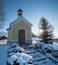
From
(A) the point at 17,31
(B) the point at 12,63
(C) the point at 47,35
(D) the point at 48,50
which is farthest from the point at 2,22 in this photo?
(C) the point at 47,35

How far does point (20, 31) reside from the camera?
20.8 meters

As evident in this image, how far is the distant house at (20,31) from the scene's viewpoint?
67.6 ft

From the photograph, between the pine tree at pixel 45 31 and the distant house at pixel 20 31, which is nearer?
the distant house at pixel 20 31

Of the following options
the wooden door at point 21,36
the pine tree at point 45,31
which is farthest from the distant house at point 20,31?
the pine tree at point 45,31

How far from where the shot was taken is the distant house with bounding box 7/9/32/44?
67.6 ft

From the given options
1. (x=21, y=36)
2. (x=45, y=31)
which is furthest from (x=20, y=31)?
(x=45, y=31)

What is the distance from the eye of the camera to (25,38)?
812 inches

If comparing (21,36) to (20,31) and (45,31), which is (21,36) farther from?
(45,31)

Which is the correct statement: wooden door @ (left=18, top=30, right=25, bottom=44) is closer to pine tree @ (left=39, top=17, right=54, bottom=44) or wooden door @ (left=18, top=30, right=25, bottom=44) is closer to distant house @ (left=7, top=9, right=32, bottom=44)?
distant house @ (left=7, top=9, right=32, bottom=44)

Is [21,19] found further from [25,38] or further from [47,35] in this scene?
[47,35]

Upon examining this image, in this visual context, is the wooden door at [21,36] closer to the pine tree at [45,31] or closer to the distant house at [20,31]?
the distant house at [20,31]

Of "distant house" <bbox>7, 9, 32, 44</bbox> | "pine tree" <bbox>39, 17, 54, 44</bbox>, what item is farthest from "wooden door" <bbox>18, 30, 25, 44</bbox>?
"pine tree" <bbox>39, 17, 54, 44</bbox>

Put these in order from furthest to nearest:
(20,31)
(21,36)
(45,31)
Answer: (45,31) → (20,31) → (21,36)

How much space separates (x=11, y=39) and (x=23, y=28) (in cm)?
263
